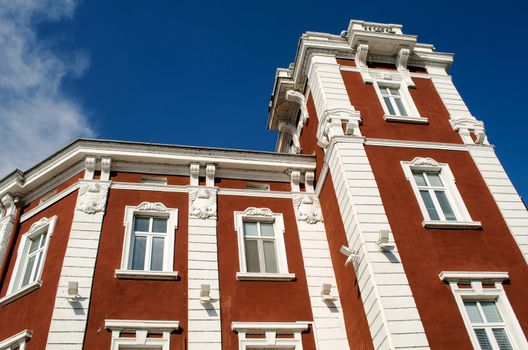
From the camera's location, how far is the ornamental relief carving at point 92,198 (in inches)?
604

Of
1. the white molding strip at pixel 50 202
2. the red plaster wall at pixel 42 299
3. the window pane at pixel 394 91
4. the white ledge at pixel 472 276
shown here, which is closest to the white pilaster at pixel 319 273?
the white ledge at pixel 472 276

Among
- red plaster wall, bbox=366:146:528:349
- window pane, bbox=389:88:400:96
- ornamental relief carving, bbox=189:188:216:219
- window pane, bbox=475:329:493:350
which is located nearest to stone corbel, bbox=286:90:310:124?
window pane, bbox=389:88:400:96

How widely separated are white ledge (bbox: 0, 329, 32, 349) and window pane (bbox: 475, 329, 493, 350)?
11604 mm

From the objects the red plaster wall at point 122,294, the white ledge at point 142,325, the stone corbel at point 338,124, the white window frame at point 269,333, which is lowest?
the white window frame at point 269,333

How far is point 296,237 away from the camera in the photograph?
53.8 feet

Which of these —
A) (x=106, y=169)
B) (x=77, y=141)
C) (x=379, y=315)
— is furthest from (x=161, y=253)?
(x=379, y=315)

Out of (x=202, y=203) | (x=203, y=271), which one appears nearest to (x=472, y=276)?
(x=203, y=271)

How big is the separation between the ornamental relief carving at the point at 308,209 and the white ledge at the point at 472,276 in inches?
204

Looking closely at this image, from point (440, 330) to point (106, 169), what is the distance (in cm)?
1156

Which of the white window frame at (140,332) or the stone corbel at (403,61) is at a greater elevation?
the stone corbel at (403,61)

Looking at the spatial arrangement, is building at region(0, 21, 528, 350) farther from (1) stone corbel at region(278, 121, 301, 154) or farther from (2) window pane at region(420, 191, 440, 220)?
(1) stone corbel at region(278, 121, 301, 154)

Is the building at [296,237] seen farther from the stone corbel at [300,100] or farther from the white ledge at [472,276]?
the stone corbel at [300,100]

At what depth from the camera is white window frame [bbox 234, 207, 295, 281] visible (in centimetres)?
1483

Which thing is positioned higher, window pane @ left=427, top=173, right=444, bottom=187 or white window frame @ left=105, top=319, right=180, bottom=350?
window pane @ left=427, top=173, right=444, bottom=187
